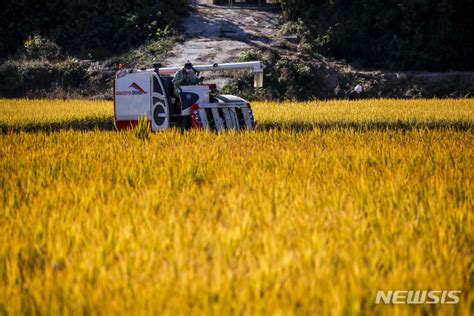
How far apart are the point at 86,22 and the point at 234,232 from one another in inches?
1196

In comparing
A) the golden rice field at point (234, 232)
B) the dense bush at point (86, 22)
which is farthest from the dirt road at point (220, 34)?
the golden rice field at point (234, 232)

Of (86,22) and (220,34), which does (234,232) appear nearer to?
(220,34)

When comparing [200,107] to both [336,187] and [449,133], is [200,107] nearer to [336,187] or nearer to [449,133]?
[449,133]

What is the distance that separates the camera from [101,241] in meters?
3.71

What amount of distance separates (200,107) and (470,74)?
749 inches

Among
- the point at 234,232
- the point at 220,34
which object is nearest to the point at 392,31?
the point at 220,34

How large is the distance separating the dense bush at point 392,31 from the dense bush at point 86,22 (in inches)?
262

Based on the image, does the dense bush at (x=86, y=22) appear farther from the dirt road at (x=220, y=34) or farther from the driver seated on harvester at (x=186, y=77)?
the driver seated on harvester at (x=186, y=77)

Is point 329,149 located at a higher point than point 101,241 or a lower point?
lower

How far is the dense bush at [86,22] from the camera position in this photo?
1247 inches

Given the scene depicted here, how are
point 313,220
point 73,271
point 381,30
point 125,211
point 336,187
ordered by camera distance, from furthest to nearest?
point 381,30 → point 336,187 → point 125,211 → point 313,220 → point 73,271

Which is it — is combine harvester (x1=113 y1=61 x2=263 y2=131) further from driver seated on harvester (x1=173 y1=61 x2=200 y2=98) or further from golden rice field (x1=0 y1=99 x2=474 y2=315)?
golden rice field (x1=0 y1=99 x2=474 y2=315)

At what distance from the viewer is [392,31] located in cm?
3106

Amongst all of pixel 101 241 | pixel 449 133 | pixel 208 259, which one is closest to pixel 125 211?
pixel 101 241
